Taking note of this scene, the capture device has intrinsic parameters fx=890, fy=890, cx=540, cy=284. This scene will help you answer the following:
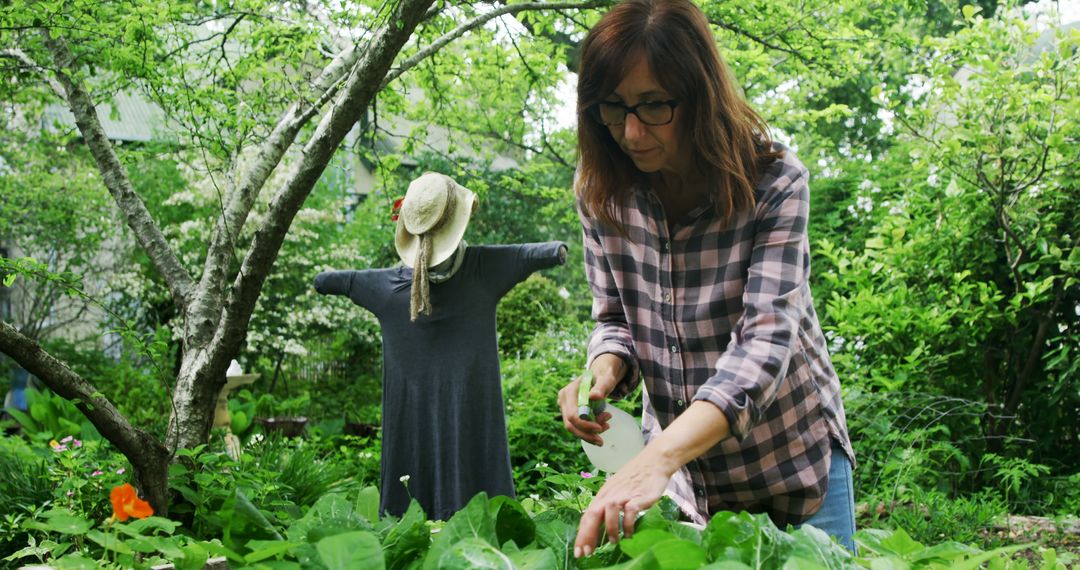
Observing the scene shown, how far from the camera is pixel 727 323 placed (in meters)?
1.47

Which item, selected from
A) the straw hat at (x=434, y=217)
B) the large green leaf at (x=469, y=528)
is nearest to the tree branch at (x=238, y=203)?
the straw hat at (x=434, y=217)

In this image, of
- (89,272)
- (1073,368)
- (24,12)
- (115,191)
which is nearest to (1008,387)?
(1073,368)

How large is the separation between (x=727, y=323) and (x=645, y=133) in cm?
34

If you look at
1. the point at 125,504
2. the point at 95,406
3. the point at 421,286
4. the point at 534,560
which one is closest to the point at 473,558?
the point at 534,560

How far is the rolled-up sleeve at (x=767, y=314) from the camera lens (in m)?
1.18

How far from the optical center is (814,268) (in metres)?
6.88

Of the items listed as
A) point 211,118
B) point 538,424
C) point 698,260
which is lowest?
point 538,424

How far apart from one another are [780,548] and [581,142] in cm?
88

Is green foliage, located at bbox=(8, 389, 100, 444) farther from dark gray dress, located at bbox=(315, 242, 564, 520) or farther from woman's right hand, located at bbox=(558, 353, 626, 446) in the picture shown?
woman's right hand, located at bbox=(558, 353, 626, 446)

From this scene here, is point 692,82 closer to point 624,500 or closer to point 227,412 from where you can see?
point 624,500

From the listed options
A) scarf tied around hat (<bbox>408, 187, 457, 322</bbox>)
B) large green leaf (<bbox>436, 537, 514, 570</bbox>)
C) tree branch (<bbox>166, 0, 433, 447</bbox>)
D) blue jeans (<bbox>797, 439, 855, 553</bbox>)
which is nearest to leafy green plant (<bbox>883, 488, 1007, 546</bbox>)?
scarf tied around hat (<bbox>408, 187, 457, 322</bbox>)

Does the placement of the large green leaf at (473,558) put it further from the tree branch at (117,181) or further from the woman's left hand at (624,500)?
the tree branch at (117,181)

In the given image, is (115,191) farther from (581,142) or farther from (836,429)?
(836,429)

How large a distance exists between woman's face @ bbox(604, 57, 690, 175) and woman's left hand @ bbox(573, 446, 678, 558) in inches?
22.6
